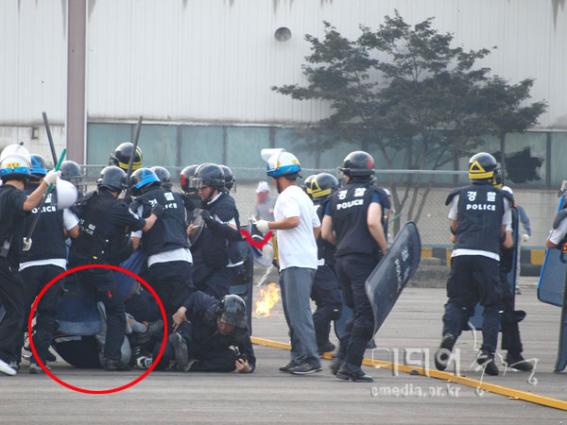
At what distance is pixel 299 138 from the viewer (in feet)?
109

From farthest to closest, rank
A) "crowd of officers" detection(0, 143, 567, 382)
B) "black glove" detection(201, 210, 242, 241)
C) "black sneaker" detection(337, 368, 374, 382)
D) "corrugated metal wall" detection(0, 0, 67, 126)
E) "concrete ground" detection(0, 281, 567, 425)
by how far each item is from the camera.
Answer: "corrugated metal wall" detection(0, 0, 67, 126), "black glove" detection(201, 210, 242, 241), "crowd of officers" detection(0, 143, 567, 382), "black sneaker" detection(337, 368, 374, 382), "concrete ground" detection(0, 281, 567, 425)

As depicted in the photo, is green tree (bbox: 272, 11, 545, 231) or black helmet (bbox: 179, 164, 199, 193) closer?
black helmet (bbox: 179, 164, 199, 193)

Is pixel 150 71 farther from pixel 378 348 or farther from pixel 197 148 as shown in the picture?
pixel 378 348

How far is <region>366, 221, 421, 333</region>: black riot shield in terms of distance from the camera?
10.1m

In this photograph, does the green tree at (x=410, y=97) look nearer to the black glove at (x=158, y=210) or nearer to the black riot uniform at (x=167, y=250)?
the black riot uniform at (x=167, y=250)

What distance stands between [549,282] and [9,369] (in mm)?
5260

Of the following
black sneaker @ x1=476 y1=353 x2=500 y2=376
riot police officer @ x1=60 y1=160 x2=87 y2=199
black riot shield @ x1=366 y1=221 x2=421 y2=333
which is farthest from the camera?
riot police officer @ x1=60 y1=160 x2=87 y2=199

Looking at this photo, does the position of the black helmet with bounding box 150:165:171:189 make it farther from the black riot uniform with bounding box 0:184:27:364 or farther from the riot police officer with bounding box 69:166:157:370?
the black riot uniform with bounding box 0:184:27:364

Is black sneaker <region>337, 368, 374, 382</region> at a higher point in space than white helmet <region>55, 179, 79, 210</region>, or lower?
lower

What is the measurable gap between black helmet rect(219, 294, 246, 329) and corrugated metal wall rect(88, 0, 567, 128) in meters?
22.7

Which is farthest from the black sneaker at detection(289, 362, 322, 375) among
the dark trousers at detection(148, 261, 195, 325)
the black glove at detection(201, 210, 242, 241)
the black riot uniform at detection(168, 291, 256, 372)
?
the black glove at detection(201, 210, 242, 241)

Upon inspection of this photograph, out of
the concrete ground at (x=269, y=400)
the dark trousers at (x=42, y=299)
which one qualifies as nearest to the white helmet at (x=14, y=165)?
the dark trousers at (x=42, y=299)

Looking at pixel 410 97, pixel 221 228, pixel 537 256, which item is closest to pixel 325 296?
pixel 221 228

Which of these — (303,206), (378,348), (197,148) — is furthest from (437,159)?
(303,206)
